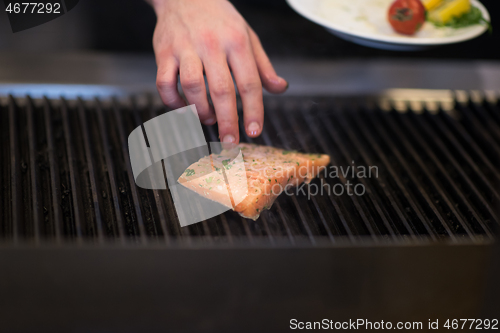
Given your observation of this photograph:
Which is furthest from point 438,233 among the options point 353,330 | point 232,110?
point 232,110

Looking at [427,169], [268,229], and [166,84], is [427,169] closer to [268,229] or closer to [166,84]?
[268,229]

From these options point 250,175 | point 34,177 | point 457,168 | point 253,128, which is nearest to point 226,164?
point 250,175

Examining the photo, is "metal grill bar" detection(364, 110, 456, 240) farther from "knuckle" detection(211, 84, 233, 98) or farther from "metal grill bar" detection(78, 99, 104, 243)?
"metal grill bar" detection(78, 99, 104, 243)

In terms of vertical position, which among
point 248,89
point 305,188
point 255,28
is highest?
point 248,89

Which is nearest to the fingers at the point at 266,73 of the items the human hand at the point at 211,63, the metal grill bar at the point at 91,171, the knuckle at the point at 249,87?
the human hand at the point at 211,63

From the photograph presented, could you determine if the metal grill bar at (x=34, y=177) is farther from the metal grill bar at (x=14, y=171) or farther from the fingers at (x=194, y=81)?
the fingers at (x=194, y=81)

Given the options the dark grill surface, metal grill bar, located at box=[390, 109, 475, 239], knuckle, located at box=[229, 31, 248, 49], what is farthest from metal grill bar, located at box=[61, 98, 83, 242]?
metal grill bar, located at box=[390, 109, 475, 239]
